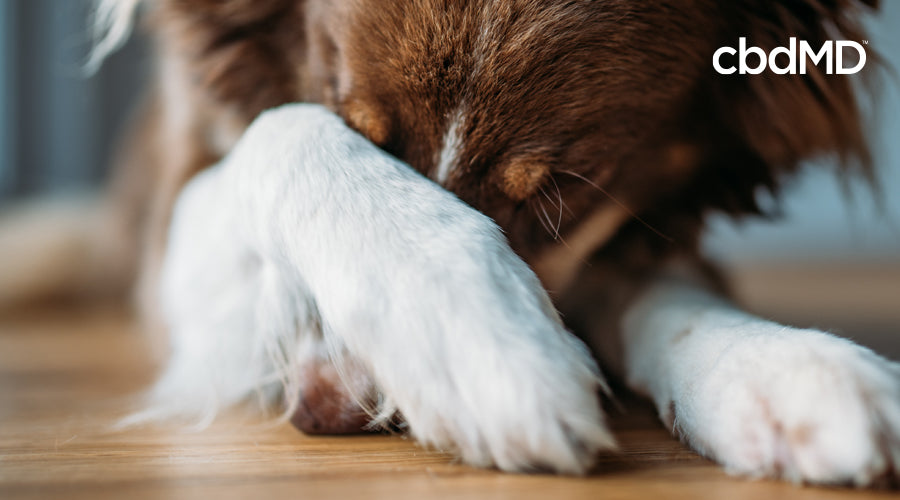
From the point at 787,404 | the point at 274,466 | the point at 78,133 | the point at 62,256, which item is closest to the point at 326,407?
the point at 274,466

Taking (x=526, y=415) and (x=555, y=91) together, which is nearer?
(x=526, y=415)

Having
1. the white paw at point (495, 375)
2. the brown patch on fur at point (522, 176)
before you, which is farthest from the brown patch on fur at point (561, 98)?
the white paw at point (495, 375)

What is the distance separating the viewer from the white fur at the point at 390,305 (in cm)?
78

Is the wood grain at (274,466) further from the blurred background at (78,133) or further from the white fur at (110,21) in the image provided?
the blurred background at (78,133)

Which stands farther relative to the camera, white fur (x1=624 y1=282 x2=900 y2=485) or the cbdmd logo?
the cbdmd logo

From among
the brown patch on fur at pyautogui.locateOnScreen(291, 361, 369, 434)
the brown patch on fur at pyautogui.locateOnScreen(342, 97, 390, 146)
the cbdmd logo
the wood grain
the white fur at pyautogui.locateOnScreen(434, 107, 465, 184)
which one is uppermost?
the cbdmd logo

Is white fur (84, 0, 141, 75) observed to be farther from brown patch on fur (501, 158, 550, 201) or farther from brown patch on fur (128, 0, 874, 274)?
brown patch on fur (501, 158, 550, 201)

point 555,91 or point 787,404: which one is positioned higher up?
point 555,91

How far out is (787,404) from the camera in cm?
78

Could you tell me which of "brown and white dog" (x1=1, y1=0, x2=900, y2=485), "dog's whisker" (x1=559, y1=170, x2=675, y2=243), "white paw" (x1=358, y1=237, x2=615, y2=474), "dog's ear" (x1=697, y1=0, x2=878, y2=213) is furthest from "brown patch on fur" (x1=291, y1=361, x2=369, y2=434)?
"dog's ear" (x1=697, y1=0, x2=878, y2=213)

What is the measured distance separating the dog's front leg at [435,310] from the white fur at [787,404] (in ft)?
0.49

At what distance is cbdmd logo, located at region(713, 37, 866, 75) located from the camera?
128 cm

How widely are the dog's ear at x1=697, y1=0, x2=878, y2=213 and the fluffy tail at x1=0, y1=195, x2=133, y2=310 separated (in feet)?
6.23

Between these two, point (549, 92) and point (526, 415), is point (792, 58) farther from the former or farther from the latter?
point (526, 415)
